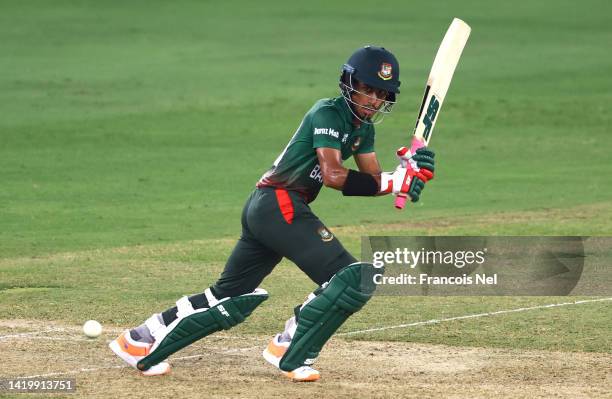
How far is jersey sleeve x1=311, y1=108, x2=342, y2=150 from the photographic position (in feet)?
25.6

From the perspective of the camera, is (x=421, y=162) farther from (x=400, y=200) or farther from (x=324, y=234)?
(x=324, y=234)

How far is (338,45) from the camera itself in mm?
31031

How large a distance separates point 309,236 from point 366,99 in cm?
95

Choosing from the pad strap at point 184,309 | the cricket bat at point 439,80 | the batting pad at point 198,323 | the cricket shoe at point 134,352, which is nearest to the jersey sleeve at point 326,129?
the cricket bat at point 439,80

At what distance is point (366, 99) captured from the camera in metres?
8.00

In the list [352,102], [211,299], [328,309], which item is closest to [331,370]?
[328,309]

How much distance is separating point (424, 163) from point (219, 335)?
254 centimetres

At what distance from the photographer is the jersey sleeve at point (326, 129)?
7.81 meters

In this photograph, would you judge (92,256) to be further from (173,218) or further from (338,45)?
(338,45)

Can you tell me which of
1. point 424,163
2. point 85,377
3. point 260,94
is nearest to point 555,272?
point 424,163

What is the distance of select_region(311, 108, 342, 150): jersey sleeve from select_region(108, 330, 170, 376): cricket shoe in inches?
70.3

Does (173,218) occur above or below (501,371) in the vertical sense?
below

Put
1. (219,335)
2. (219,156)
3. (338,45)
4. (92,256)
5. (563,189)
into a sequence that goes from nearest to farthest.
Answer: (219,335)
(92,256)
(563,189)
(219,156)
(338,45)

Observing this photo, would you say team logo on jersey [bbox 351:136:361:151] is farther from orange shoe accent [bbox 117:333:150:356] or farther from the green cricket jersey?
orange shoe accent [bbox 117:333:150:356]
